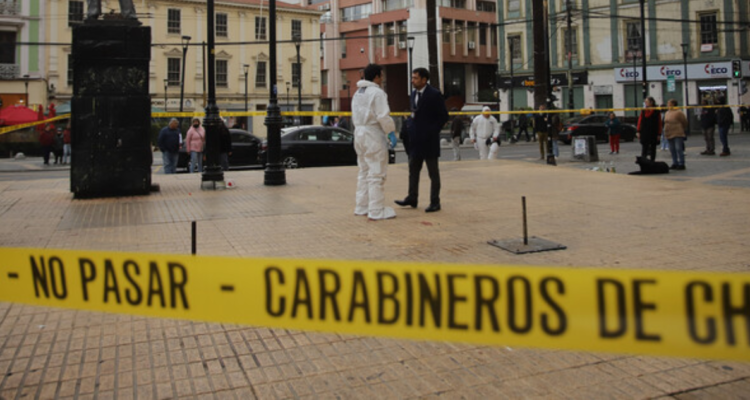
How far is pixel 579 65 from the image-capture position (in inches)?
1821

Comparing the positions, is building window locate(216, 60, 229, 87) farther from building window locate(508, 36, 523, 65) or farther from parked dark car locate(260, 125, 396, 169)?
parked dark car locate(260, 125, 396, 169)

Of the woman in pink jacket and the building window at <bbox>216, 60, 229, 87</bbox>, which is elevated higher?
the building window at <bbox>216, 60, 229, 87</bbox>

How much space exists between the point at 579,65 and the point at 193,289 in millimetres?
47749

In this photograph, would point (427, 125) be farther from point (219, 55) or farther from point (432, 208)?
point (219, 55)

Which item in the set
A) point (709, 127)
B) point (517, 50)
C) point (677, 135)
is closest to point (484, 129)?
point (677, 135)

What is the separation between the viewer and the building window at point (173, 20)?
50438 millimetres

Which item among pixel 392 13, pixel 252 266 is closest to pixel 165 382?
pixel 252 266

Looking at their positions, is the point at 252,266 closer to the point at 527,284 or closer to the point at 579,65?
the point at 527,284

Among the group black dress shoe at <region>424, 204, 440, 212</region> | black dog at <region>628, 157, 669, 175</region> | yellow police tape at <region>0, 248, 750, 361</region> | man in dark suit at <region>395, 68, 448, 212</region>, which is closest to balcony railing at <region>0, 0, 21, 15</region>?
black dog at <region>628, 157, 669, 175</region>

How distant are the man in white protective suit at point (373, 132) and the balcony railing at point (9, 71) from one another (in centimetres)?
4467

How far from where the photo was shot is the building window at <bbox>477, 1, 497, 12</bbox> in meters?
65.8

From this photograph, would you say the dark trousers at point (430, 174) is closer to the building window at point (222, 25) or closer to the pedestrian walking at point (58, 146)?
the pedestrian walking at point (58, 146)

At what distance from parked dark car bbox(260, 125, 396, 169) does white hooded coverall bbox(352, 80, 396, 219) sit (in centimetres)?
1017

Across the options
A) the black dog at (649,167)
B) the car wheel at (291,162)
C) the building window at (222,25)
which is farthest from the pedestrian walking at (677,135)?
the building window at (222,25)
